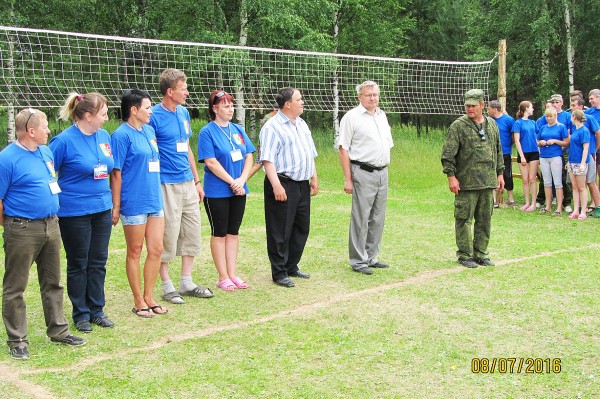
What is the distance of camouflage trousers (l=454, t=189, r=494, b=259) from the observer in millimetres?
7625

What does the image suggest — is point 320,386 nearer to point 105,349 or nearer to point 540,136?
point 105,349

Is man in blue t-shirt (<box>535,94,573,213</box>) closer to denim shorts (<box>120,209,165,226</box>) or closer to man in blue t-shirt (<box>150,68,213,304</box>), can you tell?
man in blue t-shirt (<box>150,68,213,304</box>)

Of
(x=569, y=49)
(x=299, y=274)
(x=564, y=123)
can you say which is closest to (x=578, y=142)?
(x=564, y=123)

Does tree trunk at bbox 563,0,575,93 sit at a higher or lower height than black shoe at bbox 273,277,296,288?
higher

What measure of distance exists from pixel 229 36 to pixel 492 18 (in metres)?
11.2

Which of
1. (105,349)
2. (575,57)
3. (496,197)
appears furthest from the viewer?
(575,57)

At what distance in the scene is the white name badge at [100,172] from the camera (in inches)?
206

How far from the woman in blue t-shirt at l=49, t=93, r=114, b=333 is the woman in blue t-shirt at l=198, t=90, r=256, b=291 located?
3.95ft

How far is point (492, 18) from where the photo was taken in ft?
85.1

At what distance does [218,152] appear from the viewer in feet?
21.3

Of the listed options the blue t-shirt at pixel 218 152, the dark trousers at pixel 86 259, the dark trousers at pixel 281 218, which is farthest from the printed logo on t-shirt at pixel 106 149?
the dark trousers at pixel 281 218

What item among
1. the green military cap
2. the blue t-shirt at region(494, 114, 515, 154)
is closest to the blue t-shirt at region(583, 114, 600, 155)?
the blue t-shirt at region(494, 114, 515, 154)

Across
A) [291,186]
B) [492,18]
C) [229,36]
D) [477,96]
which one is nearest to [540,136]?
[477,96]
